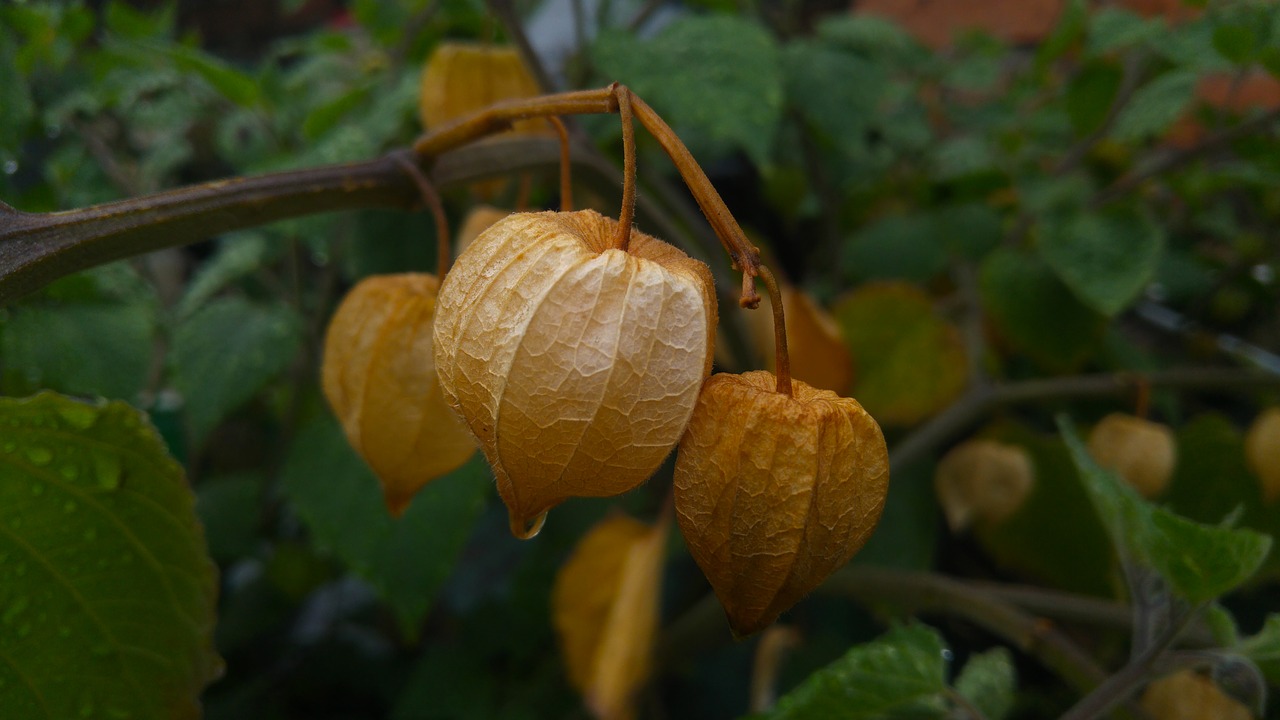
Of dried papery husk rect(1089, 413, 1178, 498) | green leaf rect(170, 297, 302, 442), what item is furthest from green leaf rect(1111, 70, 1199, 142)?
green leaf rect(170, 297, 302, 442)

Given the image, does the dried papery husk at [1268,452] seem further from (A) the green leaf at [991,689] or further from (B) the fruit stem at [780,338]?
(B) the fruit stem at [780,338]

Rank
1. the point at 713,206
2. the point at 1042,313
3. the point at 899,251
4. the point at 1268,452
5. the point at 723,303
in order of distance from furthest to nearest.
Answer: the point at 899,251 → the point at 1042,313 → the point at 1268,452 → the point at 723,303 → the point at 713,206

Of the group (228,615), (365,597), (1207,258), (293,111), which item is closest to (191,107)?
(293,111)

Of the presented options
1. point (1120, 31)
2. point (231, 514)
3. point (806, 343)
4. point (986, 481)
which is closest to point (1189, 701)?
point (986, 481)

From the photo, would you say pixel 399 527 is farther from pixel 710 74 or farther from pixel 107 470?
pixel 710 74

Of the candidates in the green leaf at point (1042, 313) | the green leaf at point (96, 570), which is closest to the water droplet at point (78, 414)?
the green leaf at point (96, 570)
